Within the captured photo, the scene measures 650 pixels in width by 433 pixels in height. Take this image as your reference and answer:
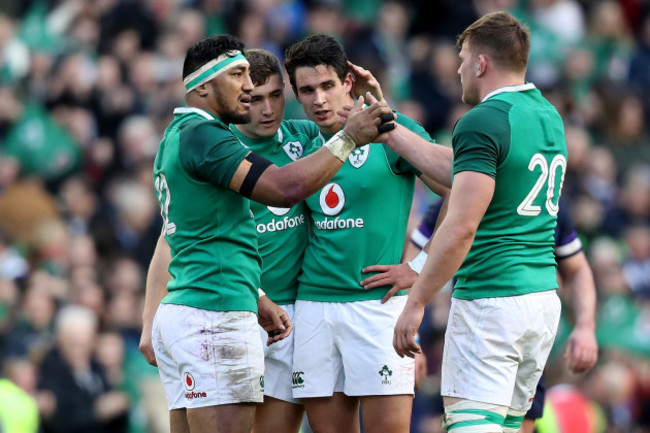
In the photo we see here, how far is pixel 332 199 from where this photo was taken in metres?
6.90

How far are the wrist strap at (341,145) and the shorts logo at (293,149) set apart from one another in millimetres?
1077

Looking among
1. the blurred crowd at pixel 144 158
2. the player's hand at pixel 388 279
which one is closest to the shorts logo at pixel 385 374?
the player's hand at pixel 388 279

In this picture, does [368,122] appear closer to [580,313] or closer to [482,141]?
[482,141]

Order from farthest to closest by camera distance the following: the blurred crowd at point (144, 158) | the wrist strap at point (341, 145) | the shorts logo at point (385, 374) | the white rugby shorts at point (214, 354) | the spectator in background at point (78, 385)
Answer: the blurred crowd at point (144, 158) → the spectator in background at point (78, 385) → the shorts logo at point (385, 374) → the wrist strap at point (341, 145) → the white rugby shorts at point (214, 354)

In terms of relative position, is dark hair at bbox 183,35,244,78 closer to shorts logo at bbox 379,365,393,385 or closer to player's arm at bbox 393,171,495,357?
player's arm at bbox 393,171,495,357

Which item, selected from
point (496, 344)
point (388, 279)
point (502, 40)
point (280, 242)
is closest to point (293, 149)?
point (280, 242)

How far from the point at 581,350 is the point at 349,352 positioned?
1.69 m

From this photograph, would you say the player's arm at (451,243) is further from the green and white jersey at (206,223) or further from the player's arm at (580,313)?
the player's arm at (580,313)

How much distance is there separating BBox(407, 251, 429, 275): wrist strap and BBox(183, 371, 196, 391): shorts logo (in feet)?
5.42

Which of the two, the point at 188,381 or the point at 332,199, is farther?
the point at 332,199

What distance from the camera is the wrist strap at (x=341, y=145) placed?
6.04 meters

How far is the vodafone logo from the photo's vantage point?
6880 millimetres

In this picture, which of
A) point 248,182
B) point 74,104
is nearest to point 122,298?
→ point 74,104

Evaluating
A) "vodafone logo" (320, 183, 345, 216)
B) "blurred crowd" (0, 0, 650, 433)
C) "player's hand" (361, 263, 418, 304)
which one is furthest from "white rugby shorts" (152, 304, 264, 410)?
"blurred crowd" (0, 0, 650, 433)
